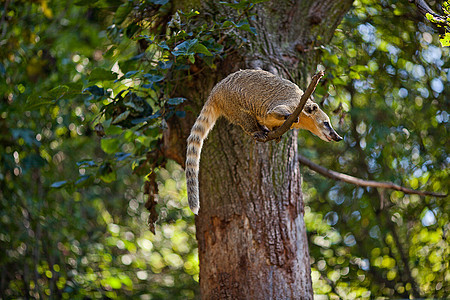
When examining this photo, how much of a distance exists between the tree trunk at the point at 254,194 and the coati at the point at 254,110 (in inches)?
11.8

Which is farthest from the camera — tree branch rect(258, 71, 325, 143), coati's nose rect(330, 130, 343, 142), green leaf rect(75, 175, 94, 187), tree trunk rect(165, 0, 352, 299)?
green leaf rect(75, 175, 94, 187)

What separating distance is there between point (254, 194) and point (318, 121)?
733 mm

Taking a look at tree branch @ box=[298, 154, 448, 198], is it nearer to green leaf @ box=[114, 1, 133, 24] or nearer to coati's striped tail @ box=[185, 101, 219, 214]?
coati's striped tail @ box=[185, 101, 219, 214]

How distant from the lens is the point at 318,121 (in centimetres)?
275

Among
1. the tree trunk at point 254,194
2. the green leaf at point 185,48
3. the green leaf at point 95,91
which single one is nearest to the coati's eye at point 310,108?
the tree trunk at point 254,194

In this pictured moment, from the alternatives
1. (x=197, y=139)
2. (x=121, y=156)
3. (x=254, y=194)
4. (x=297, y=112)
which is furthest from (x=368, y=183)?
(x=121, y=156)

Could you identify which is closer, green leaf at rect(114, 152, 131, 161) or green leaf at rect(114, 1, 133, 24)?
green leaf at rect(114, 1, 133, 24)

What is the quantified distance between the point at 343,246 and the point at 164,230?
2.77 m

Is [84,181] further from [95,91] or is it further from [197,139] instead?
[197,139]

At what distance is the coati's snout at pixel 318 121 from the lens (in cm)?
270

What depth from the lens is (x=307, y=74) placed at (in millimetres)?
3678

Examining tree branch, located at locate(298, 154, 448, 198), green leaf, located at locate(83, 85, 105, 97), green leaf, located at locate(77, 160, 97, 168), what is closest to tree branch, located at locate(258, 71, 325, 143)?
green leaf, located at locate(83, 85, 105, 97)

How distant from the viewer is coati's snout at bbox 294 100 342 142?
2.70m

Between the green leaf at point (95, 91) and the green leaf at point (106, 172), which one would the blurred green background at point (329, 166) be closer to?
the green leaf at point (106, 172)
